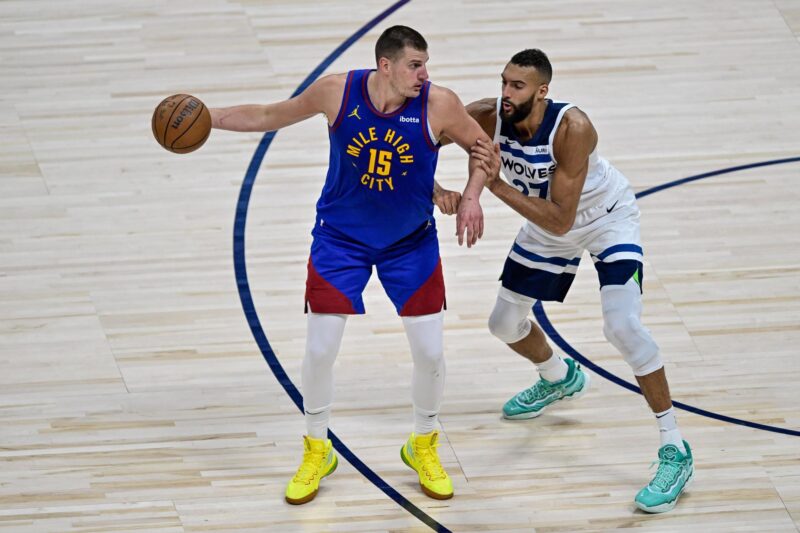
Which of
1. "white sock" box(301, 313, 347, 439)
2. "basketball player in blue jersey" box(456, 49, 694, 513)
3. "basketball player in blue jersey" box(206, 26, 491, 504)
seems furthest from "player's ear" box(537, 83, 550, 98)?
"white sock" box(301, 313, 347, 439)

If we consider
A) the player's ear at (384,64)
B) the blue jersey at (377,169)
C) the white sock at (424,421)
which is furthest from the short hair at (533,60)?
the white sock at (424,421)

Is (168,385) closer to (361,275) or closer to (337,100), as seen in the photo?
(361,275)

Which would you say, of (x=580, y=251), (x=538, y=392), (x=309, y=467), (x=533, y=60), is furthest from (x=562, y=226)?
(x=309, y=467)

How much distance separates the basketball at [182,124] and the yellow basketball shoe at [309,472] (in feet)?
4.81

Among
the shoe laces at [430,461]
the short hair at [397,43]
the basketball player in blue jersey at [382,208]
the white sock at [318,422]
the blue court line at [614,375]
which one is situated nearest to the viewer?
the short hair at [397,43]

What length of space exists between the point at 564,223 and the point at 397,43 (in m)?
1.19

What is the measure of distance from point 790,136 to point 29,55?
18.4 feet

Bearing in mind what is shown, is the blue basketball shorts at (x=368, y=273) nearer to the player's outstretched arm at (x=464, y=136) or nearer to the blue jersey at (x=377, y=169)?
the blue jersey at (x=377, y=169)

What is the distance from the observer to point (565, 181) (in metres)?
6.11

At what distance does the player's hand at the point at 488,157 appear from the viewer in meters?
5.82

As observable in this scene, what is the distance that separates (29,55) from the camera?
10.1 meters

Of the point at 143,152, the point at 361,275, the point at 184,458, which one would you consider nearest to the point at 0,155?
the point at 143,152

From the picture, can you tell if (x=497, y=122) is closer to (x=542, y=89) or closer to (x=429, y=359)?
(x=542, y=89)

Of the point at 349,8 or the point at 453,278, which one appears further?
the point at 349,8
